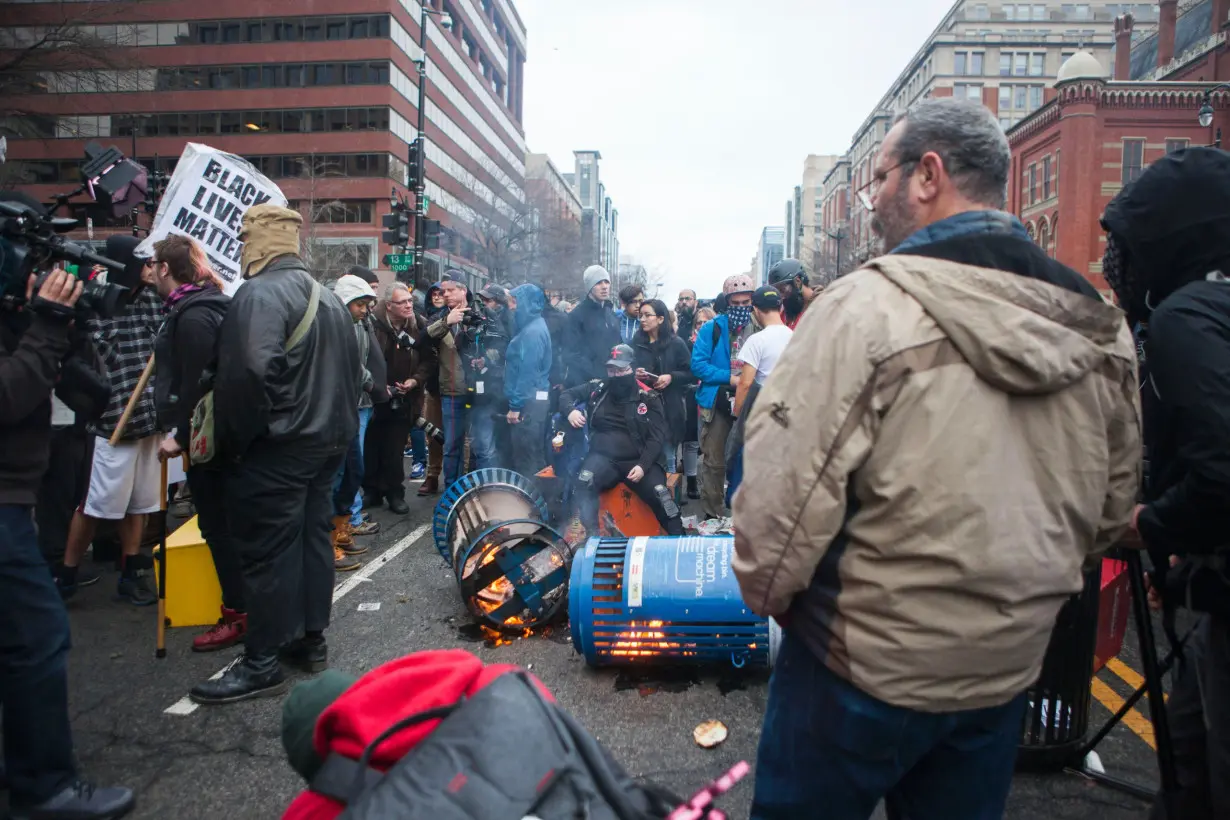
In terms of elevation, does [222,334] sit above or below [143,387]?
above

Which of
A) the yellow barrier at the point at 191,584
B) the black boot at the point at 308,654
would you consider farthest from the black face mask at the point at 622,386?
the yellow barrier at the point at 191,584

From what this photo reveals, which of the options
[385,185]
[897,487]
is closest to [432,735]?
Answer: [897,487]

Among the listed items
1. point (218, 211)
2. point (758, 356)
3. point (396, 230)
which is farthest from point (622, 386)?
point (396, 230)

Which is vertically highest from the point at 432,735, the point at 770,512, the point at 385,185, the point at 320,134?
the point at 320,134

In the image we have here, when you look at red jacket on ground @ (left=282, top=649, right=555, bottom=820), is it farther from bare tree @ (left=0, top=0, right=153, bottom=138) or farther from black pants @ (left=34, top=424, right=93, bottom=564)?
bare tree @ (left=0, top=0, right=153, bottom=138)

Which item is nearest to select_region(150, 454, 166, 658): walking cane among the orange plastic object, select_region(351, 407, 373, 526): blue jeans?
select_region(351, 407, 373, 526): blue jeans

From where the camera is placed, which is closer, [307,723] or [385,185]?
[307,723]

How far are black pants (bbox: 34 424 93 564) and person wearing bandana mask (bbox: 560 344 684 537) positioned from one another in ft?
11.2

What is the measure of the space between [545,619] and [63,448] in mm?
3293

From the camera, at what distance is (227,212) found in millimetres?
5500

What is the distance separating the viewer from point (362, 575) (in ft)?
19.3

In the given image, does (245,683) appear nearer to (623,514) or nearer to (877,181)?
(623,514)

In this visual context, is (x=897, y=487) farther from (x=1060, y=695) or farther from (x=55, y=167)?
(x=55, y=167)

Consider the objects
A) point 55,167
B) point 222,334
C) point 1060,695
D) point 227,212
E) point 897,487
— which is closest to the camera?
point 897,487
